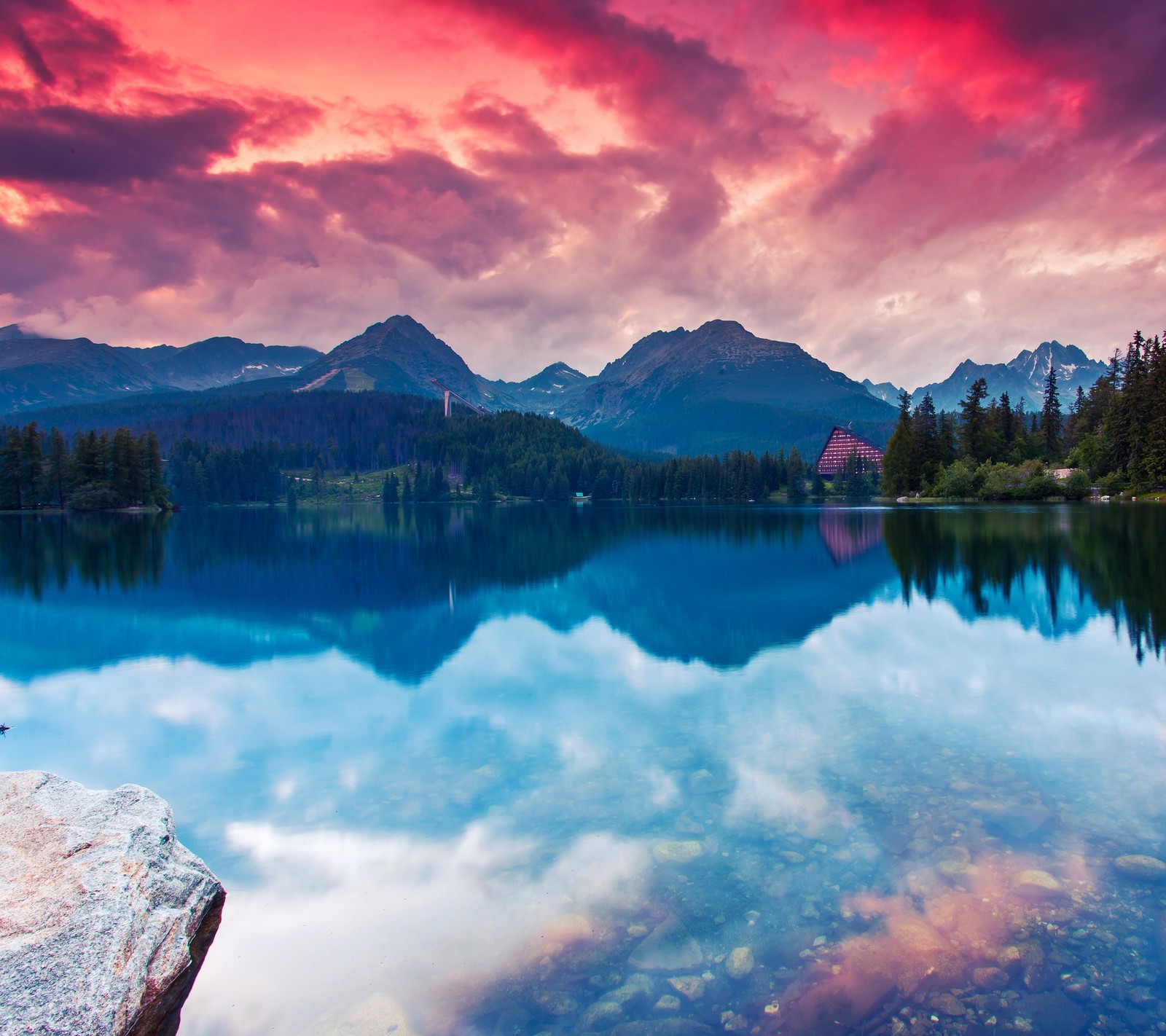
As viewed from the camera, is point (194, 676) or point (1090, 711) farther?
point (194, 676)

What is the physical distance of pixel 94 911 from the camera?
680cm

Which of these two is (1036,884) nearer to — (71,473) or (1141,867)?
(1141,867)

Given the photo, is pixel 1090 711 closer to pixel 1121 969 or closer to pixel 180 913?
pixel 1121 969

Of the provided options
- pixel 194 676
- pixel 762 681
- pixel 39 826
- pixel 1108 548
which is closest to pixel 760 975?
pixel 39 826

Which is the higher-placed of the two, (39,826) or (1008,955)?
(39,826)

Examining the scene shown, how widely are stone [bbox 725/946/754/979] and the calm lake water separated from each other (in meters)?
0.04

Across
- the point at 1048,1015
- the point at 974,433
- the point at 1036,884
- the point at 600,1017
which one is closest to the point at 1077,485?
the point at 974,433

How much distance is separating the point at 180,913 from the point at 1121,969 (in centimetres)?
1065

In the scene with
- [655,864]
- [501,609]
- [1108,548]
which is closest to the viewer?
[655,864]

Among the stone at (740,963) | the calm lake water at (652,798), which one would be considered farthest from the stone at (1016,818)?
the stone at (740,963)

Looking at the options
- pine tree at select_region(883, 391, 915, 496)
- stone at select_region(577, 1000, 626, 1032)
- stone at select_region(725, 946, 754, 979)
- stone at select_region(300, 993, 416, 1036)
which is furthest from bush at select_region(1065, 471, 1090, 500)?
stone at select_region(300, 993, 416, 1036)

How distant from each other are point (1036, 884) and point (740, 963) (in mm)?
4425

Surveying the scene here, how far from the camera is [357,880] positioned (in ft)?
32.7

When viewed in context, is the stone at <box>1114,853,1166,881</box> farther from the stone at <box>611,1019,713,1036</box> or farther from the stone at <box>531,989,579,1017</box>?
the stone at <box>531,989,579,1017</box>
